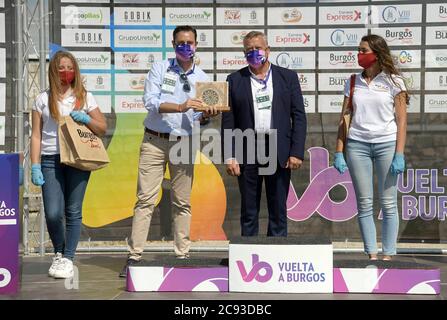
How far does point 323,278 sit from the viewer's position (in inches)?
194

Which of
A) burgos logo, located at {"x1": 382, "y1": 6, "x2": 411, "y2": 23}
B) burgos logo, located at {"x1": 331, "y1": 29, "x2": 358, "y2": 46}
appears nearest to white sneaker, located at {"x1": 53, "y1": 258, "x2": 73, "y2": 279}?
burgos logo, located at {"x1": 331, "y1": 29, "x2": 358, "y2": 46}

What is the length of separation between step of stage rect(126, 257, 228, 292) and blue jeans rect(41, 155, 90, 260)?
787 millimetres

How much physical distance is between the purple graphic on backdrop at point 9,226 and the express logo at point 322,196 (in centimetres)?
261

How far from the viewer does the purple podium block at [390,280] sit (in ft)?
16.1

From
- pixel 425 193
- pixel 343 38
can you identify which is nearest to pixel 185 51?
pixel 343 38

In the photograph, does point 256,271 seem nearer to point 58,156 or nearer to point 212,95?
point 212,95

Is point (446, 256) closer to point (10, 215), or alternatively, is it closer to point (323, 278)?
point (323, 278)

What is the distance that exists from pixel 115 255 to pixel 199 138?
1.29 meters

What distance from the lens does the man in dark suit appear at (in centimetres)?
548

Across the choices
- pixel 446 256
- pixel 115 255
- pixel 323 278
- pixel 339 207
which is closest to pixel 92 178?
pixel 115 255

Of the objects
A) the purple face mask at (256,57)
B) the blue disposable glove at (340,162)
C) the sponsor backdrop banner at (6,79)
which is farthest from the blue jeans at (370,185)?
the sponsor backdrop banner at (6,79)

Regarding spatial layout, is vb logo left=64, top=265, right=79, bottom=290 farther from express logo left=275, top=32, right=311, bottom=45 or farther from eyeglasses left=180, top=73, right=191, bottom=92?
express logo left=275, top=32, right=311, bottom=45

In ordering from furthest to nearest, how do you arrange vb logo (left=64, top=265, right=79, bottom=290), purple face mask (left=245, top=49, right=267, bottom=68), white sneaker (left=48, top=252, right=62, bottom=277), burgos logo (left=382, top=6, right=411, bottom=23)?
burgos logo (left=382, top=6, right=411, bottom=23), white sneaker (left=48, top=252, right=62, bottom=277), purple face mask (left=245, top=49, right=267, bottom=68), vb logo (left=64, top=265, right=79, bottom=290)

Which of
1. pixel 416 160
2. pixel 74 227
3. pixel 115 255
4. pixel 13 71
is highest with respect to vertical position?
pixel 13 71
